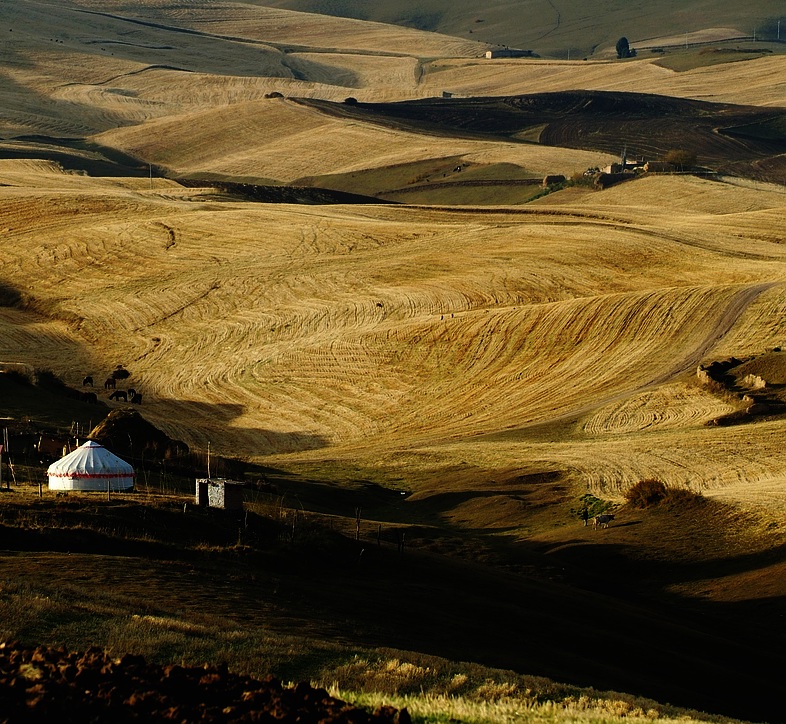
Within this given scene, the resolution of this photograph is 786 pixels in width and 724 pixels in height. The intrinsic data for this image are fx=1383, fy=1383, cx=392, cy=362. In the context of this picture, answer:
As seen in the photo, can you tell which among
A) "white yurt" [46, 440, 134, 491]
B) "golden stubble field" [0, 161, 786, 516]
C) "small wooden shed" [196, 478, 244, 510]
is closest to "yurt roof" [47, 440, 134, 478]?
"white yurt" [46, 440, 134, 491]

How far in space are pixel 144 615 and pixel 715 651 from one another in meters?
12.1

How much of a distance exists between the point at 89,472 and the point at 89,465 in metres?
0.18

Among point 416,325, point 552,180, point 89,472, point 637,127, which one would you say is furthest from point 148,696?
point 637,127

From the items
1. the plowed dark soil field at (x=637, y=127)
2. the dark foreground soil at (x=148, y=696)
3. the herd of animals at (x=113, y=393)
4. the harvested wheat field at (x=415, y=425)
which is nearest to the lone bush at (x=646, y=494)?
the harvested wheat field at (x=415, y=425)

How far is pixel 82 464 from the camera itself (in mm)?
32219

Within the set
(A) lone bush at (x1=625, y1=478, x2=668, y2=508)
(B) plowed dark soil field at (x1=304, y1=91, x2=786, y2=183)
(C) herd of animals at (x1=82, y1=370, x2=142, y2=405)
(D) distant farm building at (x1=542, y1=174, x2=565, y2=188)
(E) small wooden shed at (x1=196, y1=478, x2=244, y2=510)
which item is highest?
(B) plowed dark soil field at (x1=304, y1=91, x2=786, y2=183)

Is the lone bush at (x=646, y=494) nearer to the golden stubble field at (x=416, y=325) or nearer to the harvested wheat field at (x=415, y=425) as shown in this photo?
the harvested wheat field at (x=415, y=425)

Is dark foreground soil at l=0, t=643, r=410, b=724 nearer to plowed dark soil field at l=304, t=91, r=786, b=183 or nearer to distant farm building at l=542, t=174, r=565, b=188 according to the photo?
distant farm building at l=542, t=174, r=565, b=188

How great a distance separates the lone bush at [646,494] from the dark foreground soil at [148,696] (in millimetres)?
29066

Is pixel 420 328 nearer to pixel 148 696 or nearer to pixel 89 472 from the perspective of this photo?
pixel 89 472

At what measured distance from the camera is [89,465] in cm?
3231

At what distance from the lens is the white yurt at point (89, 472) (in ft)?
105

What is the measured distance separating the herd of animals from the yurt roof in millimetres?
24565

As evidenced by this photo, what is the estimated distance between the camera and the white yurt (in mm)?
32094
